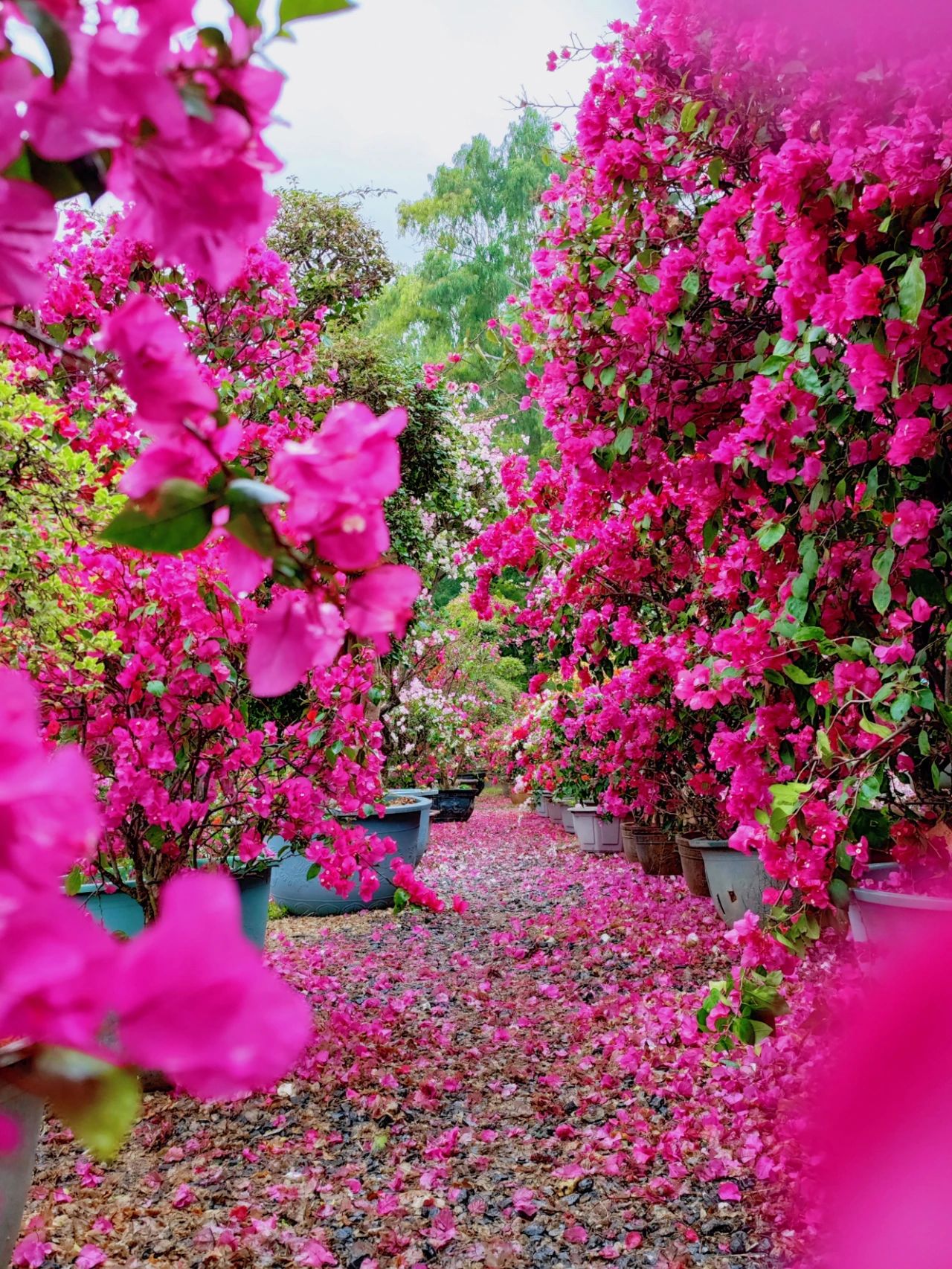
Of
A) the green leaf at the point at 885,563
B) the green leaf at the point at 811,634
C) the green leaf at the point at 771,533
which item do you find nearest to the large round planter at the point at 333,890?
the green leaf at the point at 771,533

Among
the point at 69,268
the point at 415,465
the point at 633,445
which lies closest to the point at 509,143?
the point at 415,465

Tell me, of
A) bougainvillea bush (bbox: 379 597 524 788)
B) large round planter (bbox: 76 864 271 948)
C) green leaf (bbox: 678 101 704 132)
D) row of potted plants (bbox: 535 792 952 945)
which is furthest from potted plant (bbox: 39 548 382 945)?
bougainvillea bush (bbox: 379 597 524 788)

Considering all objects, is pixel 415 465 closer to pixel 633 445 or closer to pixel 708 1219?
pixel 633 445

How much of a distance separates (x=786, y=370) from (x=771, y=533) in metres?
0.32

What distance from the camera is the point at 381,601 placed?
1.59ft

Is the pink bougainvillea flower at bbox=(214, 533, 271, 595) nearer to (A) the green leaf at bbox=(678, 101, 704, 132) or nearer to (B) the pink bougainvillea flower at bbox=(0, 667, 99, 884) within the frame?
(B) the pink bougainvillea flower at bbox=(0, 667, 99, 884)

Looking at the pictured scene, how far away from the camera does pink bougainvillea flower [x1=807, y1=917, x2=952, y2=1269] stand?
0.31 m

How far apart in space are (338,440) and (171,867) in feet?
7.85

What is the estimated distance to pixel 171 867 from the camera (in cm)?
257

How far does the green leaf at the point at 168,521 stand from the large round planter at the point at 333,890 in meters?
4.33

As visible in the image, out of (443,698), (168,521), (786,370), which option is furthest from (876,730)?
(443,698)

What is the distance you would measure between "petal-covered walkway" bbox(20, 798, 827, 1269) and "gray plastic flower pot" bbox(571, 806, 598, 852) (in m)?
3.28

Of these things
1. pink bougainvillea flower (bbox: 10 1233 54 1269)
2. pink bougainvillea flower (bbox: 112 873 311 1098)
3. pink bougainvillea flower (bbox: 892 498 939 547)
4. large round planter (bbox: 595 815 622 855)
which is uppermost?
pink bougainvillea flower (bbox: 892 498 939 547)

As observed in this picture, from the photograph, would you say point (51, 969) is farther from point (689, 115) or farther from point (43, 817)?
point (689, 115)
